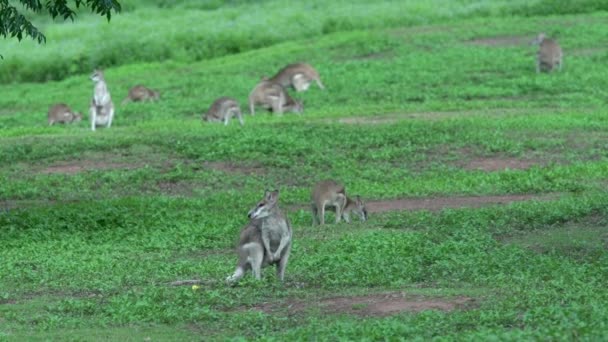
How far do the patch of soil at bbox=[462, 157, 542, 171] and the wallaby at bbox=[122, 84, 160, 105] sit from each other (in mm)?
10739

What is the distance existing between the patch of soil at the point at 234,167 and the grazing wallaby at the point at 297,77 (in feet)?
28.3

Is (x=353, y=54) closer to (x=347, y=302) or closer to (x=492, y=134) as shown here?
(x=492, y=134)

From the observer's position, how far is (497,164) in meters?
22.3

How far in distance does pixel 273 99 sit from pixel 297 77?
120 inches

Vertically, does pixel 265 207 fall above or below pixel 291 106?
above

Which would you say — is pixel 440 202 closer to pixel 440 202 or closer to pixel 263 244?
pixel 440 202

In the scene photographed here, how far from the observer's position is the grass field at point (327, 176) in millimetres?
12352

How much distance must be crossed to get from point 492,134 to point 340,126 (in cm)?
257

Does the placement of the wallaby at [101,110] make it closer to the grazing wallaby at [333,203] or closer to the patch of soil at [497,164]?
the patch of soil at [497,164]

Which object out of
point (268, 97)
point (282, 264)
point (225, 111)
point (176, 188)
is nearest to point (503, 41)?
point (268, 97)

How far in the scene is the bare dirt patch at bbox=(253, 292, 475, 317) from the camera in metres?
12.2

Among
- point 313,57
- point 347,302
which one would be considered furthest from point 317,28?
Answer: point 347,302

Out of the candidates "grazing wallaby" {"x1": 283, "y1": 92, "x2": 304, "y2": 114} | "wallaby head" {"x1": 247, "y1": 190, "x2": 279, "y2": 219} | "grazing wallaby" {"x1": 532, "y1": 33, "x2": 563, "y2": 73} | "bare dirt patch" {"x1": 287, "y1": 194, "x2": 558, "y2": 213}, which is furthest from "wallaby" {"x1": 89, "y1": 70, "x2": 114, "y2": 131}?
"wallaby head" {"x1": 247, "y1": 190, "x2": 279, "y2": 219}

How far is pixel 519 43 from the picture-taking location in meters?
34.8
